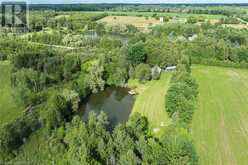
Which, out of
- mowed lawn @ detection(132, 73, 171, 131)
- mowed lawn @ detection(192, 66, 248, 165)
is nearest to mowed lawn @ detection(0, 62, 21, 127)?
mowed lawn @ detection(132, 73, 171, 131)

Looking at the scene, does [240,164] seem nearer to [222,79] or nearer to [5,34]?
[222,79]

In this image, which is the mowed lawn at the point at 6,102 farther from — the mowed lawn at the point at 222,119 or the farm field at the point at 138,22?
the farm field at the point at 138,22

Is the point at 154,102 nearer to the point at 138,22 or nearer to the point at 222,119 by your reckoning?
the point at 222,119

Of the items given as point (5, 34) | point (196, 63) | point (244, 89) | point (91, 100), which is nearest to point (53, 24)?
point (5, 34)

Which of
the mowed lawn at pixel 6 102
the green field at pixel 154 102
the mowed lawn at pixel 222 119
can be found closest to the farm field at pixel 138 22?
the mowed lawn at pixel 222 119

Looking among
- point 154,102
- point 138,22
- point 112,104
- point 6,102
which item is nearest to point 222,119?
point 154,102

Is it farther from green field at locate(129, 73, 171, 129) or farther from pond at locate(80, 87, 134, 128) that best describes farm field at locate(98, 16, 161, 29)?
pond at locate(80, 87, 134, 128)
